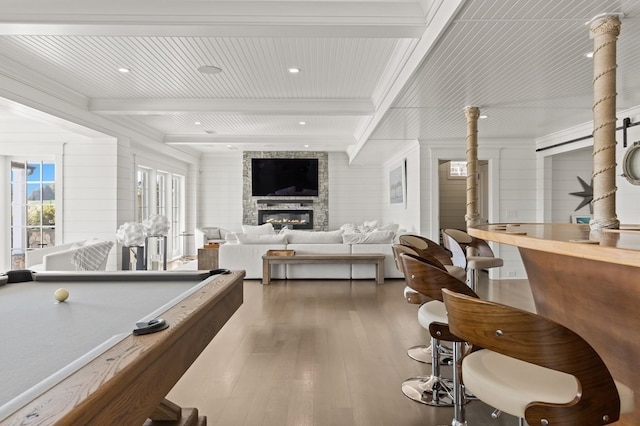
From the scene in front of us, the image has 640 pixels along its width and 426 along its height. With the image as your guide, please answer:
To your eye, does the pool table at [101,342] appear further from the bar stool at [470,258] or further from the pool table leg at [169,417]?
the bar stool at [470,258]

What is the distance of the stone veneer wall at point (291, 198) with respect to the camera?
1095cm

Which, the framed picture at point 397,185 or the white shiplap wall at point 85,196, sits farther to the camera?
the framed picture at point 397,185

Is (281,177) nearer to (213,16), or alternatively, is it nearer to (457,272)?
(213,16)

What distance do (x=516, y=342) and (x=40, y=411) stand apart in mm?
1039

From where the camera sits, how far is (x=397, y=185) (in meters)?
8.93

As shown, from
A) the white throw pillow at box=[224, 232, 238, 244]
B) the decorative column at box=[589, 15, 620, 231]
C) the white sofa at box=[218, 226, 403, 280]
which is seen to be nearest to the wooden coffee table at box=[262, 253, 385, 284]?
Result: the white sofa at box=[218, 226, 403, 280]

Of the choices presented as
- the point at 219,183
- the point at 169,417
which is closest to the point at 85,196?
the point at 219,183

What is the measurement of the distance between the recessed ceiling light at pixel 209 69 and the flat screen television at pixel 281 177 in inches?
261

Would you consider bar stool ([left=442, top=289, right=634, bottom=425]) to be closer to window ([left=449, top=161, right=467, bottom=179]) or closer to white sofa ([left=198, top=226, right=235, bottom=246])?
white sofa ([left=198, top=226, right=235, bottom=246])

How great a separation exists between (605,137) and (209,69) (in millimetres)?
3585

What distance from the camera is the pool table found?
81cm

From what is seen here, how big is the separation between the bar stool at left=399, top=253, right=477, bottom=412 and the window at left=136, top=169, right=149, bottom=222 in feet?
22.1

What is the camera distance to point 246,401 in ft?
7.95

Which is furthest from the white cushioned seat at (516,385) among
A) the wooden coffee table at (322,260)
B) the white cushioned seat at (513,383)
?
the wooden coffee table at (322,260)
